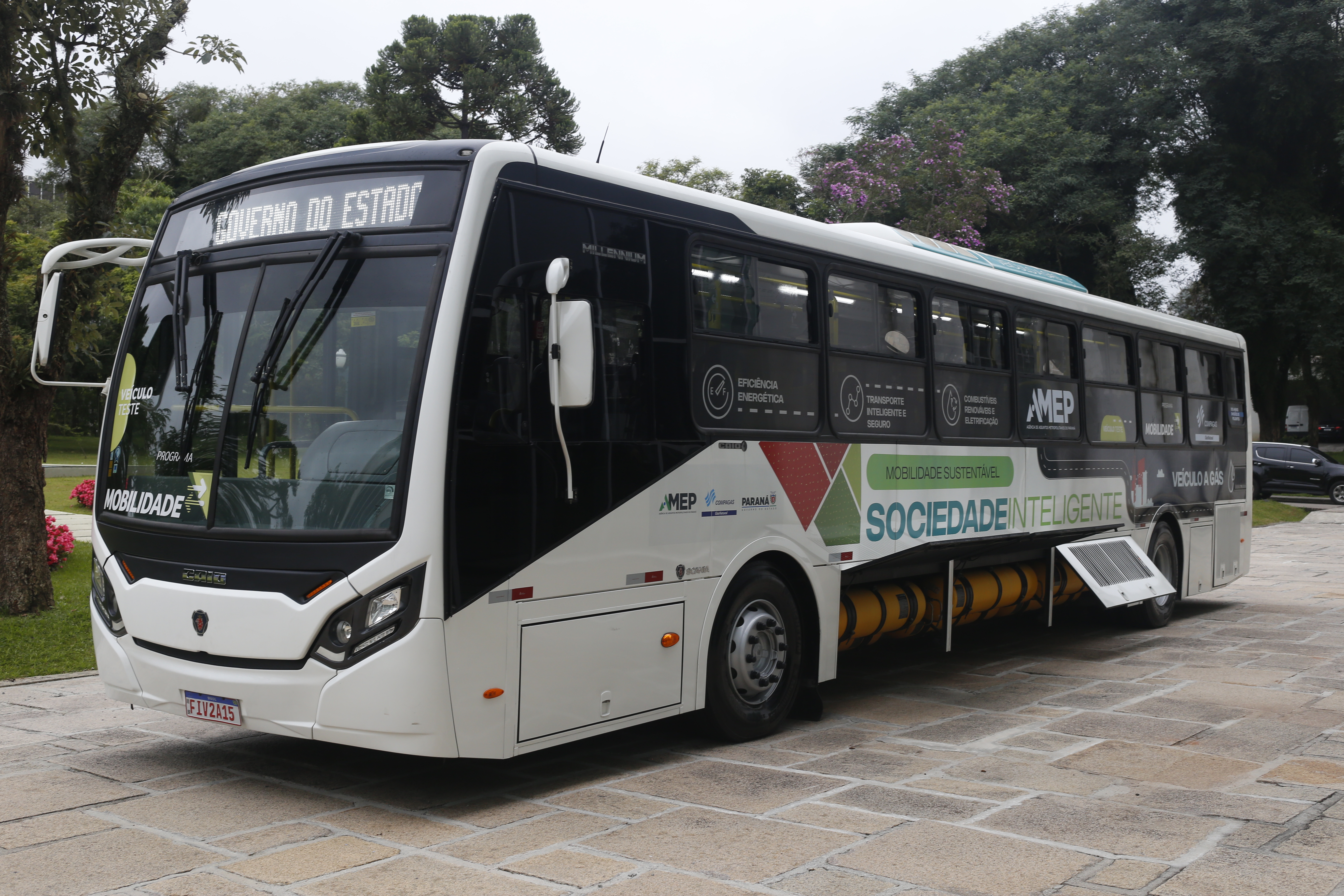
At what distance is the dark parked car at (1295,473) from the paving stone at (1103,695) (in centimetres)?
2882

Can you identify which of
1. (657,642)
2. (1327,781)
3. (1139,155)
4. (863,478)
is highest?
(1139,155)

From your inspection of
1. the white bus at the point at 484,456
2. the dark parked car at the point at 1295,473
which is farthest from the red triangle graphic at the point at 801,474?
the dark parked car at the point at 1295,473

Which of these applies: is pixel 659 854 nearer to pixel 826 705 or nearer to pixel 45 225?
pixel 826 705

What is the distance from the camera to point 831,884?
4441 mm

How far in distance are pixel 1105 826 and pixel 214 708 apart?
160 inches

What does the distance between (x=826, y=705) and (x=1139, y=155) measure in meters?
32.7

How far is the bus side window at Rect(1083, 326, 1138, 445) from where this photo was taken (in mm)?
10867

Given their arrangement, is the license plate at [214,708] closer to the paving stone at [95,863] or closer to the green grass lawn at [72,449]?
the paving stone at [95,863]

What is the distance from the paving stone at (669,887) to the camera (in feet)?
14.2

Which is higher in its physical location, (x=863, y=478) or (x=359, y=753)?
(x=863, y=478)

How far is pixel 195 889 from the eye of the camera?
4.28 m

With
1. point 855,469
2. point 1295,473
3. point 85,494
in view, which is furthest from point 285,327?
point 1295,473

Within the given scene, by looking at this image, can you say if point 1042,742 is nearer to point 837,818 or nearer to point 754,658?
point 754,658

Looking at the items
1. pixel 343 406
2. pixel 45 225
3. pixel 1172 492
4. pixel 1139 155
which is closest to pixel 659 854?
pixel 343 406
